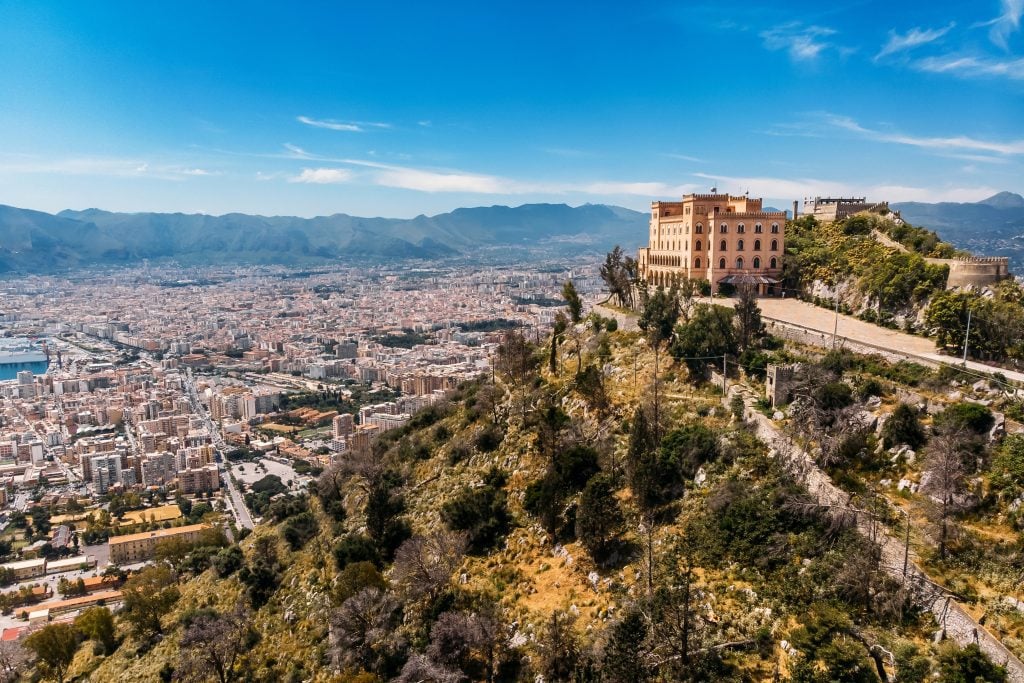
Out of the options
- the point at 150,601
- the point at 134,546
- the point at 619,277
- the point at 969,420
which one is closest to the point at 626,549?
the point at 969,420

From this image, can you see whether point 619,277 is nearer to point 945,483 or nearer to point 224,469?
point 945,483

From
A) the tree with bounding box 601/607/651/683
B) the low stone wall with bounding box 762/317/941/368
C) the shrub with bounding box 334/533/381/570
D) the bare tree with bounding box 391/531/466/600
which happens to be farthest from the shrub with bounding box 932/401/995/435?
the shrub with bounding box 334/533/381/570

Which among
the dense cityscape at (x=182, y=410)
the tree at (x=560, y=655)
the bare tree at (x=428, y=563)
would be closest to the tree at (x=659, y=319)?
the bare tree at (x=428, y=563)

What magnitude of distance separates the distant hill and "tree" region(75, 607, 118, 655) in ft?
157

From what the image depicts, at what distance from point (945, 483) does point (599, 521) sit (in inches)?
305

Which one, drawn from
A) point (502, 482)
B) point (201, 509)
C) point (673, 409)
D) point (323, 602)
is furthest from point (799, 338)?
point (201, 509)

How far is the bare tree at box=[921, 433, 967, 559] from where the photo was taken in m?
12.7

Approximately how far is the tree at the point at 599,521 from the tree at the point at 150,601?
19605mm

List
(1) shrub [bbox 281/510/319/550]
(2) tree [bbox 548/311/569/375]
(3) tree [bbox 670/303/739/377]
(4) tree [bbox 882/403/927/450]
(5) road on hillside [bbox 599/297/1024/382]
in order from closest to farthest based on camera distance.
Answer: (4) tree [bbox 882/403/927/450]
(5) road on hillside [bbox 599/297/1024/382]
(3) tree [bbox 670/303/739/377]
(1) shrub [bbox 281/510/319/550]
(2) tree [bbox 548/311/569/375]

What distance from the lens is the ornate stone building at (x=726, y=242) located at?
104 ft

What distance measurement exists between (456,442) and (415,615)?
10.0 metres

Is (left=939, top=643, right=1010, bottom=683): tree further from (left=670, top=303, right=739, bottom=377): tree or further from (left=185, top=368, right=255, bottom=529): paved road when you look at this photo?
(left=185, top=368, right=255, bottom=529): paved road

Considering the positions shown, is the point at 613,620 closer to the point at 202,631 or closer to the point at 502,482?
the point at 502,482

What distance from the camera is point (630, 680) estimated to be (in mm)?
12320
